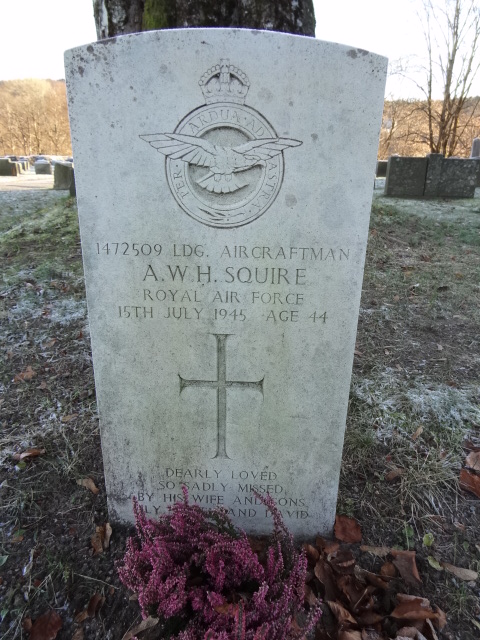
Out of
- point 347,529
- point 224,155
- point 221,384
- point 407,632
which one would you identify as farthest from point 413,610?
point 224,155

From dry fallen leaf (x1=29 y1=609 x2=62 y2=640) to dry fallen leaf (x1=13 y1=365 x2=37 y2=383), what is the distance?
1.81 meters

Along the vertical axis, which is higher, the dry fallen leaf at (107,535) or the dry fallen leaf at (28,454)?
the dry fallen leaf at (28,454)

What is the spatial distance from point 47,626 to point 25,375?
192cm

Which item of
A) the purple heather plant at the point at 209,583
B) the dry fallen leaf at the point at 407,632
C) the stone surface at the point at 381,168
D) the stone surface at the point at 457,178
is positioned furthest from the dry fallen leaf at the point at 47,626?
the stone surface at the point at 381,168

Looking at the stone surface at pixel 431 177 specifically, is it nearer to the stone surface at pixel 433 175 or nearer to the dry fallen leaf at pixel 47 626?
the stone surface at pixel 433 175

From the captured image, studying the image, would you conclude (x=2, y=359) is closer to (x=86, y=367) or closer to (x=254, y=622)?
(x=86, y=367)

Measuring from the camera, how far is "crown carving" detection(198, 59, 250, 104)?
149 cm

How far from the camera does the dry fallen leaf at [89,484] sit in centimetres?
235

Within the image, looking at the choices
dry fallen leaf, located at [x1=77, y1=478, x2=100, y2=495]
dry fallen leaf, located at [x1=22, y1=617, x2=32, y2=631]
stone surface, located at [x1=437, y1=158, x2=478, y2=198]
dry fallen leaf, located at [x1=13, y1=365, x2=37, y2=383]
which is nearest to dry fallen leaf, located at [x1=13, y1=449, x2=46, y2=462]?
dry fallen leaf, located at [x1=77, y1=478, x2=100, y2=495]

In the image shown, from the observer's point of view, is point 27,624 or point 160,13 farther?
point 160,13

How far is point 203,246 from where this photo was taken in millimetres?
1700

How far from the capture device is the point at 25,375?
3.27 metres

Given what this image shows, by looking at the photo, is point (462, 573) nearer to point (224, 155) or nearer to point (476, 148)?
point (224, 155)

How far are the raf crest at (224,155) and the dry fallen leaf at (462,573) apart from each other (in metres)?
1.77
